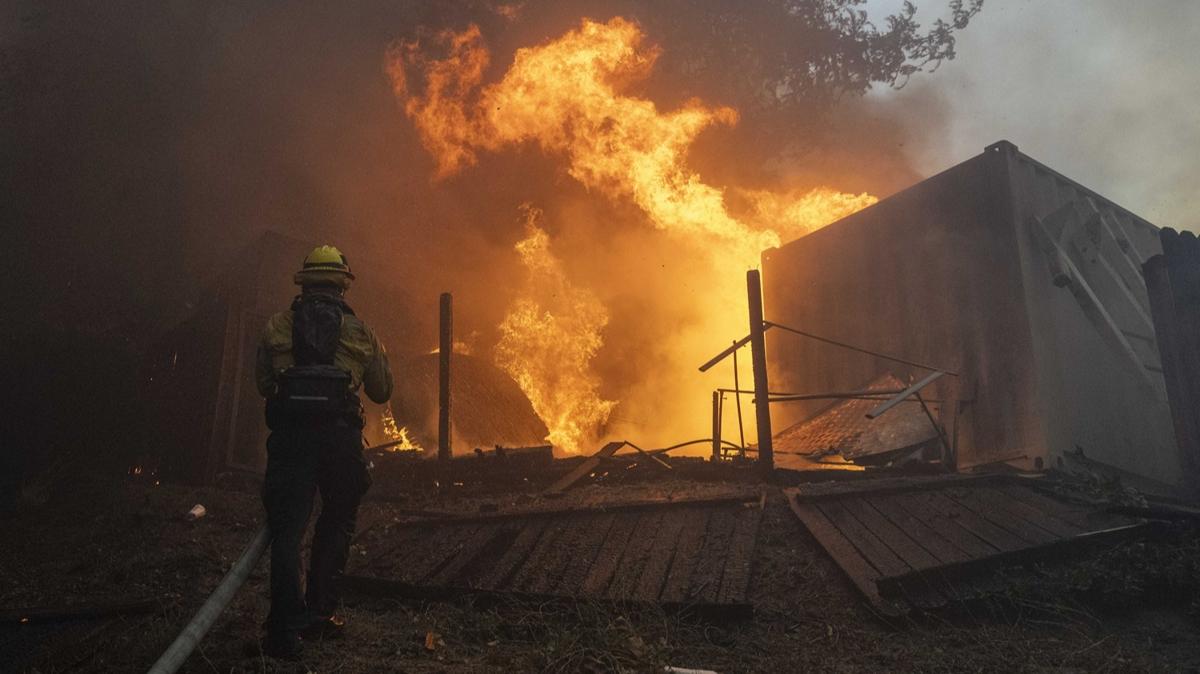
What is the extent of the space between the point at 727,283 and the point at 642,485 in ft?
32.8

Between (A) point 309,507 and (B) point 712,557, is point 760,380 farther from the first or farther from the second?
(A) point 309,507

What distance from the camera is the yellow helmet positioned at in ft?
13.3

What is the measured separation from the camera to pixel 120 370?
447 inches

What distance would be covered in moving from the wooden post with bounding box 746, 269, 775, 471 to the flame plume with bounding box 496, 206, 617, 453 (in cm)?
778

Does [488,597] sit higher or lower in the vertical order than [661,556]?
lower

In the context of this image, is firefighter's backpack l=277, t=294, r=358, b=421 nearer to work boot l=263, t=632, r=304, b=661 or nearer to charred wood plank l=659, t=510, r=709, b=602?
work boot l=263, t=632, r=304, b=661

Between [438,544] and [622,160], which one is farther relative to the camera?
[622,160]

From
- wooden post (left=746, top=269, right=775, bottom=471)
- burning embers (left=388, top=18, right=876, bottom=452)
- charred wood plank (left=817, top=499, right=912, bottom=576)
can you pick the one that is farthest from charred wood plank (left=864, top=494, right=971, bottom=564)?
burning embers (left=388, top=18, right=876, bottom=452)

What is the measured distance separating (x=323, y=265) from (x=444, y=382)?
4732 millimetres

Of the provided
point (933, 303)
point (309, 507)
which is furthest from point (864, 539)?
point (933, 303)

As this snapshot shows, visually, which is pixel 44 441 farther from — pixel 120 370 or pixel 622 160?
pixel 622 160

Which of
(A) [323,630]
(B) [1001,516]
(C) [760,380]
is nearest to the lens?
(A) [323,630]

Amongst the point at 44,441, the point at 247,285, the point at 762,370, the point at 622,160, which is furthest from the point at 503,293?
the point at 762,370

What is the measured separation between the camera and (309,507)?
364cm
